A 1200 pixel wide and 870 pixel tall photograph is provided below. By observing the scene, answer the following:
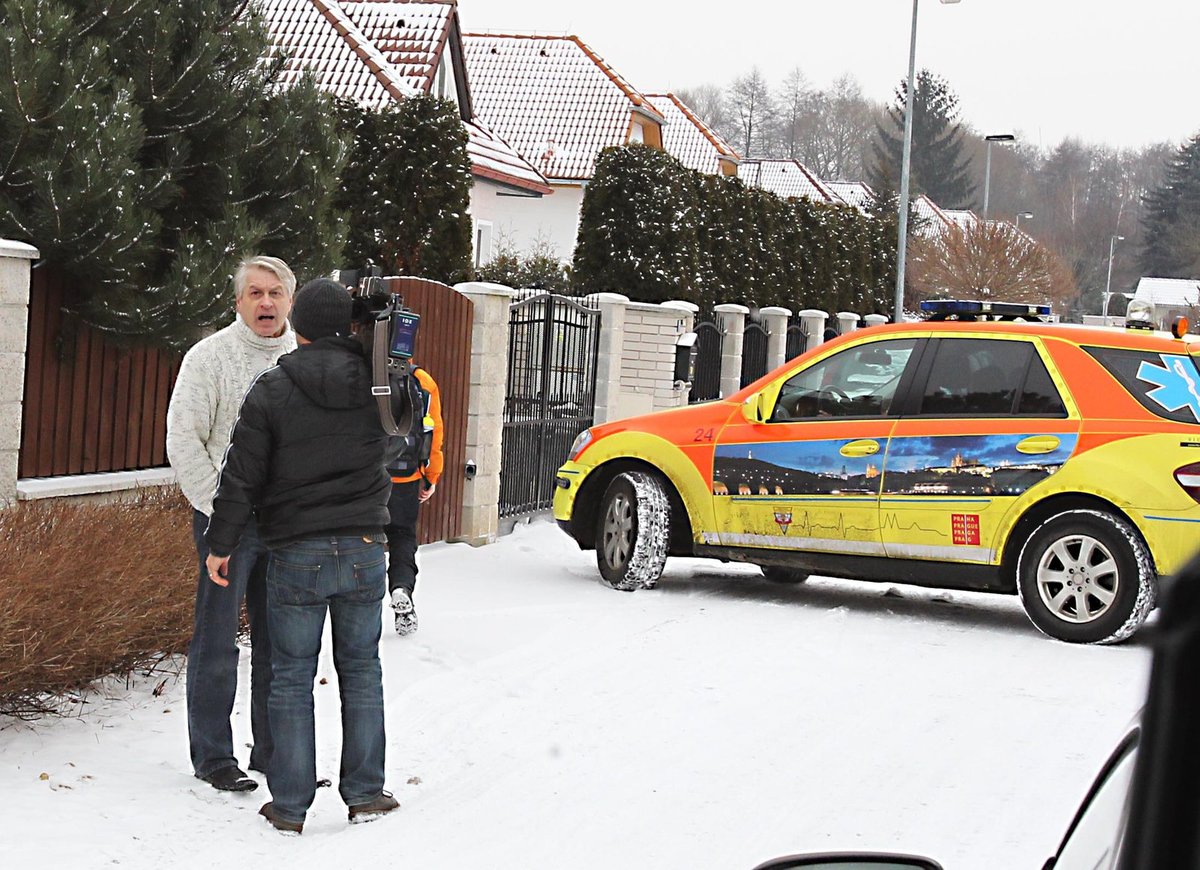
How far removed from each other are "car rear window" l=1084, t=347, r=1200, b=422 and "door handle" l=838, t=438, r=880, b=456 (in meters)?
1.34

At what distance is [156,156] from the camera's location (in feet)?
30.3

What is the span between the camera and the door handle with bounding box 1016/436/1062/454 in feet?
29.9

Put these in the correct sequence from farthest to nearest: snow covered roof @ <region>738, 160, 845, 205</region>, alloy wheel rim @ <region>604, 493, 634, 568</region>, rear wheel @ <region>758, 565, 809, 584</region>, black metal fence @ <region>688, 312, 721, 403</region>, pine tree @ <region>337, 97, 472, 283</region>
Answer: snow covered roof @ <region>738, 160, 845, 205</region>
black metal fence @ <region>688, 312, 721, 403</region>
pine tree @ <region>337, 97, 472, 283</region>
rear wheel @ <region>758, 565, 809, 584</region>
alloy wheel rim @ <region>604, 493, 634, 568</region>

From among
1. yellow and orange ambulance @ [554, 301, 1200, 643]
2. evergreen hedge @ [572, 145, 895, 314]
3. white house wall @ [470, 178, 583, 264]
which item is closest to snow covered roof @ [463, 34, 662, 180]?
white house wall @ [470, 178, 583, 264]

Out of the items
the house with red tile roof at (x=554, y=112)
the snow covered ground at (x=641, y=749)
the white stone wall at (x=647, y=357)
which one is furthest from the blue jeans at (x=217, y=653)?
the house with red tile roof at (x=554, y=112)

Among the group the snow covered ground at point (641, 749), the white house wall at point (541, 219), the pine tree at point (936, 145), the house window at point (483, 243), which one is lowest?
the snow covered ground at point (641, 749)

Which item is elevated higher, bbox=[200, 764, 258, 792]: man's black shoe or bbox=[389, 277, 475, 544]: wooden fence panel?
bbox=[389, 277, 475, 544]: wooden fence panel

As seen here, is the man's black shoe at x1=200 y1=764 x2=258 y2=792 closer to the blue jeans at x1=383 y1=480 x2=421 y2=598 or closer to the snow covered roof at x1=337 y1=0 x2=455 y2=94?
the blue jeans at x1=383 y1=480 x2=421 y2=598

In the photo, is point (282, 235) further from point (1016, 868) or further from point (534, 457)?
point (1016, 868)

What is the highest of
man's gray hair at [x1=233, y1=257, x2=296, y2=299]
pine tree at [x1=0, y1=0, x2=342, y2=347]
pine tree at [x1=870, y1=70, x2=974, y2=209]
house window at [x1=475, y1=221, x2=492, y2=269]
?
pine tree at [x1=870, y1=70, x2=974, y2=209]

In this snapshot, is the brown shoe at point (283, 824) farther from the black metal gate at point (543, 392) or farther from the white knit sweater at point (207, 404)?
the black metal gate at point (543, 392)

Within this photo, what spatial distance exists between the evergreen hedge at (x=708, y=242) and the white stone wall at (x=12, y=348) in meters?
13.3

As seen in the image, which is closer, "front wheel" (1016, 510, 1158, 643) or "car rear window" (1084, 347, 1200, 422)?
"front wheel" (1016, 510, 1158, 643)

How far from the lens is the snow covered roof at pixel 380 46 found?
1102 inches
